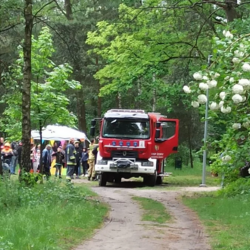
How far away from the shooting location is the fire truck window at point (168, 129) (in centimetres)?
2619

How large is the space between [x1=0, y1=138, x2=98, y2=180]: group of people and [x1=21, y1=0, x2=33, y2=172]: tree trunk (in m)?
6.21

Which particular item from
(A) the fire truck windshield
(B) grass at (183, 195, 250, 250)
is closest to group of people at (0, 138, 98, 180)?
(A) the fire truck windshield

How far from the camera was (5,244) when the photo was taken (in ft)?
26.3

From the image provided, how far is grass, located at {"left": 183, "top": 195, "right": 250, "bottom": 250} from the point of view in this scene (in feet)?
32.4

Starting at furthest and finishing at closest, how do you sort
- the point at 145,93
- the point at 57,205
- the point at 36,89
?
1. the point at 145,93
2. the point at 36,89
3. the point at 57,205

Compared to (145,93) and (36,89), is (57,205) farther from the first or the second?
(145,93)

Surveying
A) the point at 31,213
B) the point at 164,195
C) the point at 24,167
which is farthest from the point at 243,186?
the point at 31,213

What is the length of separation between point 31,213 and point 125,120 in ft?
42.5

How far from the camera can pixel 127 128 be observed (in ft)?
79.4

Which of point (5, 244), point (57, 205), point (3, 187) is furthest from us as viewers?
point (3, 187)

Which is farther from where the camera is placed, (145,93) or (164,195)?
(145,93)

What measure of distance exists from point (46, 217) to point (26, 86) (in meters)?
6.15

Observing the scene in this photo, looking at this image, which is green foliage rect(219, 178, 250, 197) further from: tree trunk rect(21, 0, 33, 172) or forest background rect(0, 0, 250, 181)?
tree trunk rect(21, 0, 33, 172)

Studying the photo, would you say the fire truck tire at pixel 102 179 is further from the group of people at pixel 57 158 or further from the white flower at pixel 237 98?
the white flower at pixel 237 98
